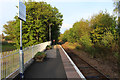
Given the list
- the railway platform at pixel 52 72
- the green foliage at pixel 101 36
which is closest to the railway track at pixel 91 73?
the railway platform at pixel 52 72

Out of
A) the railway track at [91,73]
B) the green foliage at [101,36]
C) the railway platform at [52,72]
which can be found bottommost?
the railway track at [91,73]

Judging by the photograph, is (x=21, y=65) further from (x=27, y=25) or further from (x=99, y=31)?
(x=27, y=25)

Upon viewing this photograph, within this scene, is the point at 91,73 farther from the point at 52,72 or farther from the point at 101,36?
the point at 101,36

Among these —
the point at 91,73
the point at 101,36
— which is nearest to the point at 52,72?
the point at 91,73

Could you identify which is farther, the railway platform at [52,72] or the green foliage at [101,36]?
the green foliage at [101,36]

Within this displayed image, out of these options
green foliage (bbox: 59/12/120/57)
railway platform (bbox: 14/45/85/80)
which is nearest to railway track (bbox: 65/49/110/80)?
railway platform (bbox: 14/45/85/80)

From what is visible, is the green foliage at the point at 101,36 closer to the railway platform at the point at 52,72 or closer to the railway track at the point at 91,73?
the railway track at the point at 91,73

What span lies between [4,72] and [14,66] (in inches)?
48.7

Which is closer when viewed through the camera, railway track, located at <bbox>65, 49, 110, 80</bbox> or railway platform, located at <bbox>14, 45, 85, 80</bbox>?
railway platform, located at <bbox>14, 45, 85, 80</bbox>

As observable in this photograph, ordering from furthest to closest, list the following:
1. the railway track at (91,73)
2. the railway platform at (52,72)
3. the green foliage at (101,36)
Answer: the green foliage at (101,36), the railway track at (91,73), the railway platform at (52,72)

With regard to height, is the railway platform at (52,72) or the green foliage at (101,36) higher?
the green foliage at (101,36)

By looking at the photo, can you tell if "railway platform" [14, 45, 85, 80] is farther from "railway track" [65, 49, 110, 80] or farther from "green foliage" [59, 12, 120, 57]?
"green foliage" [59, 12, 120, 57]

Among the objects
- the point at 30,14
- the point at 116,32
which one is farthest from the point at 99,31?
the point at 30,14

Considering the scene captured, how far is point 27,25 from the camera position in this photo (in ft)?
89.4
